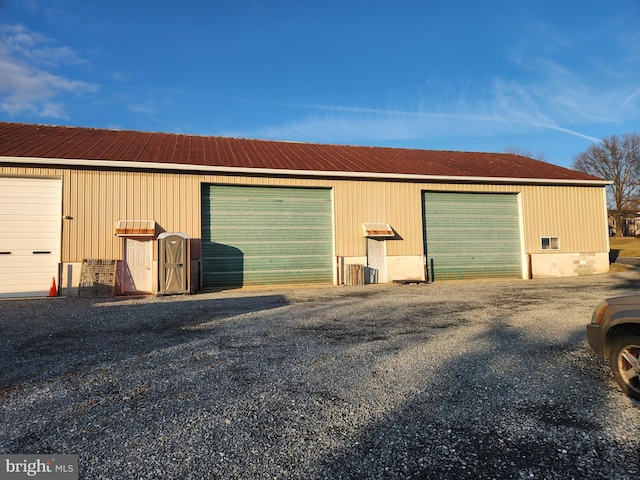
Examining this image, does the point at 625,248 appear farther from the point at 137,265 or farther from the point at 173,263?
the point at 137,265

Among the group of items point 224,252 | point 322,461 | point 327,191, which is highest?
point 327,191

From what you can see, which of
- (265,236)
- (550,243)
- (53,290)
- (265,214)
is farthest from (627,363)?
(550,243)

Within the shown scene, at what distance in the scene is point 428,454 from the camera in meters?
2.53

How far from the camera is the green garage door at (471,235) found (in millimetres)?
16438

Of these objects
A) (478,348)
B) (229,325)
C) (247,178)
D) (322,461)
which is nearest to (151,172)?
(247,178)

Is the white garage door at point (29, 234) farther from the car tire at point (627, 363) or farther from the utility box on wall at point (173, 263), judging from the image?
the car tire at point (627, 363)

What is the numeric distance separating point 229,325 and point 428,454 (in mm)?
5049

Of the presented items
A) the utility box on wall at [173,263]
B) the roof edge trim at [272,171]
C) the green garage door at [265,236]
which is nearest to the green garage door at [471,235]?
the roof edge trim at [272,171]

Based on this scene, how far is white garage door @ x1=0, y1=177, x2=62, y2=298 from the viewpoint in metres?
12.1

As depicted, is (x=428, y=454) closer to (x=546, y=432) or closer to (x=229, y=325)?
(x=546, y=432)

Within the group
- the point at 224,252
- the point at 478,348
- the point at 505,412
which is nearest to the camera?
the point at 505,412

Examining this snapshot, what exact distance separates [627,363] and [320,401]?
283 cm

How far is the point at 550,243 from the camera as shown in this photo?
688 inches

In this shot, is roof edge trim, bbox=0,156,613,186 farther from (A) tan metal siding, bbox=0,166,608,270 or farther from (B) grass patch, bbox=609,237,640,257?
(B) grass patch, bbox=609,237,640,257
